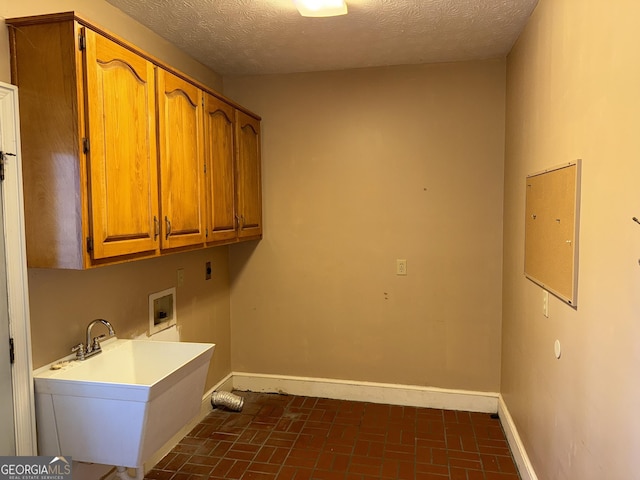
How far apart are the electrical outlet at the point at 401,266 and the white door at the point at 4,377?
99.6 inches

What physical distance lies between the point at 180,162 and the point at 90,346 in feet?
3.38

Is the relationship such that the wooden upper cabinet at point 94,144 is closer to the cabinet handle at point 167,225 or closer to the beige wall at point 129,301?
the cabinet handle at point 167,225

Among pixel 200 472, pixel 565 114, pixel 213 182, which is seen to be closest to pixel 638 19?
pixel 565 114

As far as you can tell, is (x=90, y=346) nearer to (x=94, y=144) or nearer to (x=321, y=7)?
(x=94, y=144)

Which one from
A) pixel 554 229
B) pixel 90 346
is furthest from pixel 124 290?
pixel 554 229

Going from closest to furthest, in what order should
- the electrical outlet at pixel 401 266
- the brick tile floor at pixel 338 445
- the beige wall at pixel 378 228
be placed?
the brick tile floor at pixel 338 445 < the beige wall at pixel 378 228 < the electrical outlet at pixel 401 266

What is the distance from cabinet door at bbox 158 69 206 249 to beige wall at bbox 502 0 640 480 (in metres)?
1.86

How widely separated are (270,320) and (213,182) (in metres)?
1.44

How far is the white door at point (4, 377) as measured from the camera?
1716 millimetres

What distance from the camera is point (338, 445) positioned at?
291 centimetres

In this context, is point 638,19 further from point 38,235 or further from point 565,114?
point 38,235

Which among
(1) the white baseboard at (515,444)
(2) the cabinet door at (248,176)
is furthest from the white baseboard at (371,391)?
(2) the cabinet door at (248,176)

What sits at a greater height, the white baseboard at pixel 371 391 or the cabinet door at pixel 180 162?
the cabinet door at pixel 180 162

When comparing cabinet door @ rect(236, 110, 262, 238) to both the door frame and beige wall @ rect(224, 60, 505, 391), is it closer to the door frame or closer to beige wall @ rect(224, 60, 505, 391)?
beige wall @ rect(224, 60, 505, 391)
